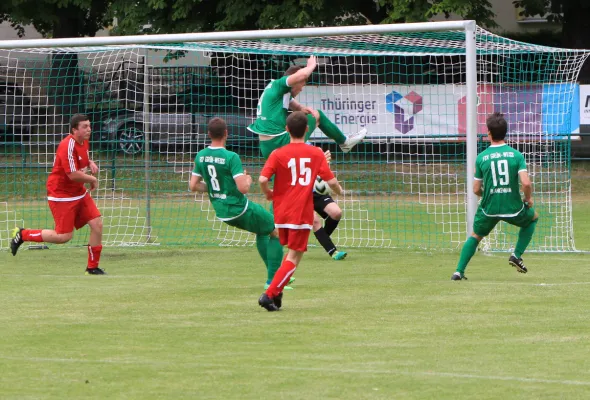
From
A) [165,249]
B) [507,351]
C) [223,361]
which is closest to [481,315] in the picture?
[507,351]

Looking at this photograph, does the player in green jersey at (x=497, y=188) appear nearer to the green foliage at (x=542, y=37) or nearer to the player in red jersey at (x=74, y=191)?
the player in red jersey at (x=74, y=191)

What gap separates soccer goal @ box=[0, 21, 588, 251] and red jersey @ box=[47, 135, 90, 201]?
3.68 m

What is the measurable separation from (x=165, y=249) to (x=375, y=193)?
5.79m

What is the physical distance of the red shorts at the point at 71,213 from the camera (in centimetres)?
1210

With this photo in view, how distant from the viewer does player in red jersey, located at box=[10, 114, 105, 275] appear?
39.0ft

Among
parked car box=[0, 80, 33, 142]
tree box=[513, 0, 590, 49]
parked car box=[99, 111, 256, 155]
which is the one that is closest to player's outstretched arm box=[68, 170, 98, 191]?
parked car box=[99, 111, 256, 155]

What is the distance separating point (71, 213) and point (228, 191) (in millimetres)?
2624

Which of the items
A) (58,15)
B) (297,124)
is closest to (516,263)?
(297,124)

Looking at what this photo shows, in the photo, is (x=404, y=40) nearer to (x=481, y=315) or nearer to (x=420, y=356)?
(x=481, y=315)

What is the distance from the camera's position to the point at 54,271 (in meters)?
12.4

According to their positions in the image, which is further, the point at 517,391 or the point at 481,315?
the point at 481,315

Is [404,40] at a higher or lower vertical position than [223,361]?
higher

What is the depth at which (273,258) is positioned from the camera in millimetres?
10000

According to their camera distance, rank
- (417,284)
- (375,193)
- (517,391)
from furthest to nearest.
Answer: (375,193) < (417,284) < (517,391)
